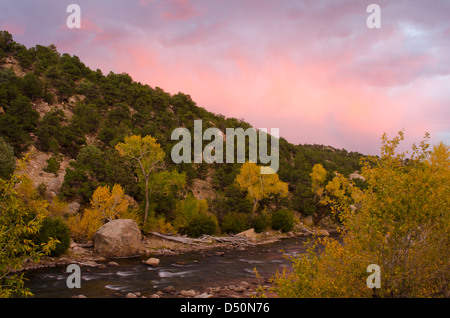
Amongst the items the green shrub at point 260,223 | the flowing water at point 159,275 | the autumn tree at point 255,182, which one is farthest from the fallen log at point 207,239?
the autumn tree at point 255,182

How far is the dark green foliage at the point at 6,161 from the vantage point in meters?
29.8

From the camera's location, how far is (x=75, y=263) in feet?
75.4

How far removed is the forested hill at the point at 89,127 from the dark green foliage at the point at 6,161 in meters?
3.54

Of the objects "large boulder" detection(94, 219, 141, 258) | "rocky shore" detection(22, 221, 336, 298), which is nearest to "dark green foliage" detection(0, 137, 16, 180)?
"rocky shore" detection(22, 221, 336, 298)

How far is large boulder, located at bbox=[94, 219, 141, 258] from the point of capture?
26391 millimetres

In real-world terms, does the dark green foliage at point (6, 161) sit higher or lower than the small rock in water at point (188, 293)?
higher

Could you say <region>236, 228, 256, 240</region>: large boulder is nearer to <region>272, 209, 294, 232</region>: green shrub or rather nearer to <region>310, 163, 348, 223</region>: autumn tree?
<region>272, 209, 294, 232</region>: green shrub

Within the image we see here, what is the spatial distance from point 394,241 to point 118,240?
24871mm

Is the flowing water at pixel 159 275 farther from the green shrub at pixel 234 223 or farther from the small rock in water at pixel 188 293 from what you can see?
the green shrub at pixel 234 223

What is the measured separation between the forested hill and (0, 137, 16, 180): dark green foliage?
3.54 metres

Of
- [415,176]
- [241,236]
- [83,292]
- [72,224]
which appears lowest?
[241,236]

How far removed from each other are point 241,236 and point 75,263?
79.2ft

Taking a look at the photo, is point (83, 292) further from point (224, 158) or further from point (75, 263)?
point (224, 158)

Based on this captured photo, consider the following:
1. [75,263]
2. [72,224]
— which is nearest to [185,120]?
[72,224]
